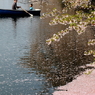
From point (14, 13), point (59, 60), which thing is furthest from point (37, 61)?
point (14, 13)

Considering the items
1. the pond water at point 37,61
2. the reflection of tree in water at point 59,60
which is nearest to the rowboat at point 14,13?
the pond water at point 37,61

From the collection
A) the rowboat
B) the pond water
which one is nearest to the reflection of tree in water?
the pond water

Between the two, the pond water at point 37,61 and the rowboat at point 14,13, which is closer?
the pond water at point 37,61

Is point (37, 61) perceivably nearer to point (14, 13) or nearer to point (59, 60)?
point (59, 60)

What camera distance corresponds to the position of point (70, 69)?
19125mm

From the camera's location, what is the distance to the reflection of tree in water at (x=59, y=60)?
17.7m

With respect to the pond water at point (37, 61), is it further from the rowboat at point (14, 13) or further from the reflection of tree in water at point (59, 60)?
the rowboat at point (14, 13)

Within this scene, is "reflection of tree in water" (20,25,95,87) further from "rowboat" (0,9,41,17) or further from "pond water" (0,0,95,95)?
"rowboat" (0,9,41,17)

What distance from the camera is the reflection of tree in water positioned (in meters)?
17.7

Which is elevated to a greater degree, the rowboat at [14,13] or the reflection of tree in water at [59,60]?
the rowboat at [14,13]

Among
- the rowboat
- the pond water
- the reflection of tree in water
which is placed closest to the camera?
the pond water

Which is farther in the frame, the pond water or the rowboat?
the rowboat

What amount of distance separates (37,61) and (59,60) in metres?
1.88

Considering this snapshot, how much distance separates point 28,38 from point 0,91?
15.6 m
